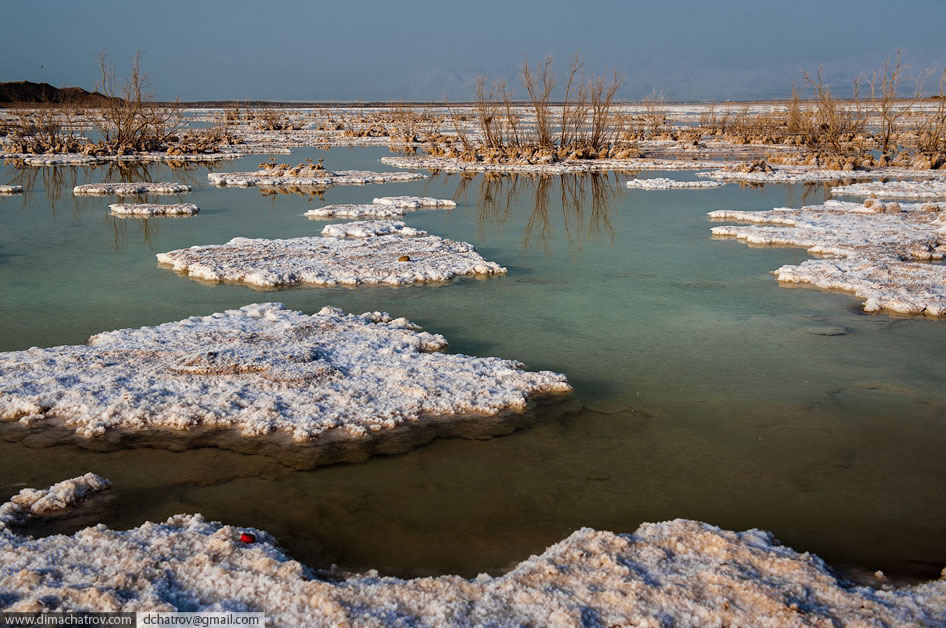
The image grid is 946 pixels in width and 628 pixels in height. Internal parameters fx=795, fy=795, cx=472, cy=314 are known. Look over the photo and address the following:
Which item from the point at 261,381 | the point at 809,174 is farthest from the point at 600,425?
the point at 809,174

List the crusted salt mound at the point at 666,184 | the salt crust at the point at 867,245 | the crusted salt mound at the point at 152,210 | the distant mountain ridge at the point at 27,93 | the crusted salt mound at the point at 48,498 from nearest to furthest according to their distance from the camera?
the crusted salt mound at the point at 48,498 → the salt crust at the point at 867,245 → the crusted salt mound at the point at 152,210 → the crusted salt mound at the point at 666,184 → the distant mountain ridge at the point at 27,93

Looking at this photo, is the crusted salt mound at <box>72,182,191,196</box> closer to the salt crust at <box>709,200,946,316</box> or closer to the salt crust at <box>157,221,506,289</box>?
the salt crust at <box>157,221,506,289</box>

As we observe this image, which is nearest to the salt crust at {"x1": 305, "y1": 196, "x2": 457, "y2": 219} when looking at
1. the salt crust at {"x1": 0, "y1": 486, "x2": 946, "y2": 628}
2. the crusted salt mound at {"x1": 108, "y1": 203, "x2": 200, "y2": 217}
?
the crusted salt mound at {"x1": 108, "y1": 203, "x2": 200, "y2": 217}

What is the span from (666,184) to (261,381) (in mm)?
12602

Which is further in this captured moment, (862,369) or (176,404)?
(862,369)

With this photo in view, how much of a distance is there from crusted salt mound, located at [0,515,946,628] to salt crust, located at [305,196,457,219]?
8745 millimetres

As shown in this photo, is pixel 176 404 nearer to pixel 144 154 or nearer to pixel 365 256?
pixel 365 256

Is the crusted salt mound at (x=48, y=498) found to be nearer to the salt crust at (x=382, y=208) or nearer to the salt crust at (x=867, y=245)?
the salt crust at (x=867, y=245)

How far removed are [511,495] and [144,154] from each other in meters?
22.9

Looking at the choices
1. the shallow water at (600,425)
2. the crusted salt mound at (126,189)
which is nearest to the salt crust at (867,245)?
the shallow water at (600,425)

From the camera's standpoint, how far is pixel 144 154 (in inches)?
929

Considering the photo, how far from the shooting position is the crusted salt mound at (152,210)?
39.0 feet

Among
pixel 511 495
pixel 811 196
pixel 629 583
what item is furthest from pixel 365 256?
pixel 811 196

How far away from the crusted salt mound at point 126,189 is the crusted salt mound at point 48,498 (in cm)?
1165
